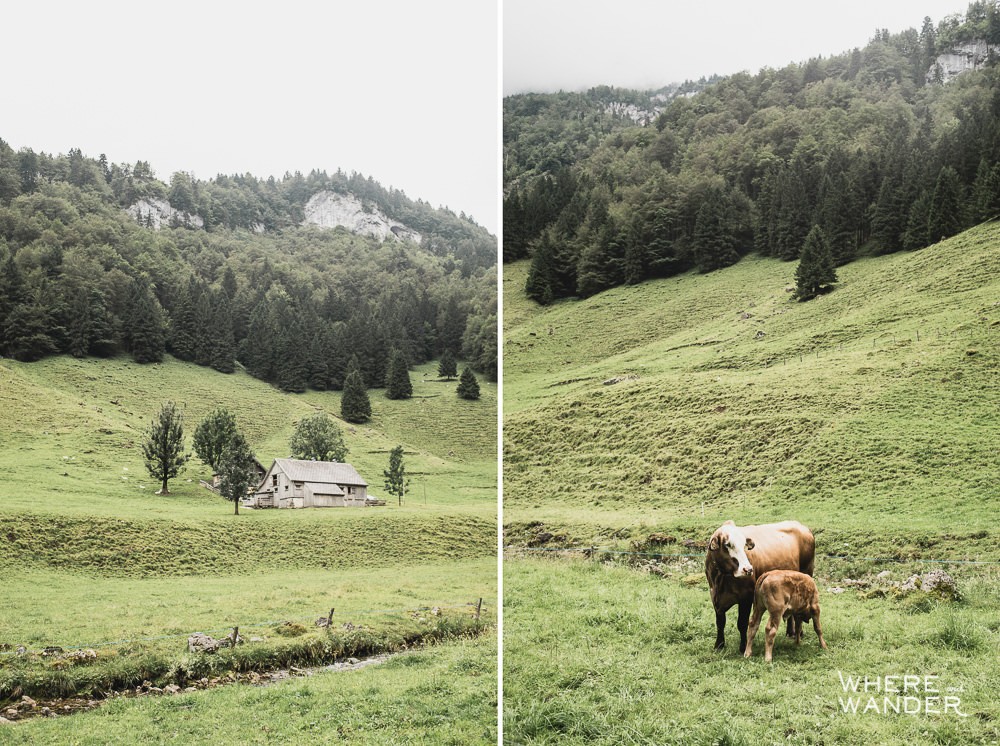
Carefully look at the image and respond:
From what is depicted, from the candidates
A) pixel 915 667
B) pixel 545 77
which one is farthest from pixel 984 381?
pixel 545 77

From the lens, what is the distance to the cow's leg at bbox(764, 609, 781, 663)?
11.6 ft

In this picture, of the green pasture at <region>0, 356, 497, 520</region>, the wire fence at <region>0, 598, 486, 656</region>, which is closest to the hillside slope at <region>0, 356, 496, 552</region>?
the green pasture at <region>0, 356, 497, 520</region>

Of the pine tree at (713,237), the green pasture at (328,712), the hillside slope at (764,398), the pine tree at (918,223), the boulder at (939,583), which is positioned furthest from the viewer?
the pine tree at (713,237)

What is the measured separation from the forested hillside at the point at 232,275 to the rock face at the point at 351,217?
0.05 metres

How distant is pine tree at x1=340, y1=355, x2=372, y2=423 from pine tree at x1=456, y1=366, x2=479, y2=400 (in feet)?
2.28

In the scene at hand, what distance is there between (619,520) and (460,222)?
2.65m

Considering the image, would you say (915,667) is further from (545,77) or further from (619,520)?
(545,77)

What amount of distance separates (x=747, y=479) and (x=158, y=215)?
13.3 ft

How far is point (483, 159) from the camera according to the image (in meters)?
5.98

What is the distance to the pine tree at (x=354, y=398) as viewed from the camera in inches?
213

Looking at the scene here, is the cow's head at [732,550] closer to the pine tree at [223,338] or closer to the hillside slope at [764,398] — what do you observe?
the hillside slope at [764,398]

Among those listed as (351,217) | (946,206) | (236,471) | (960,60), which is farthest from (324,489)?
(960,60)

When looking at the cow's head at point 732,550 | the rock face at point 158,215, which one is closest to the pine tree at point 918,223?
the cow's head at point 732,550

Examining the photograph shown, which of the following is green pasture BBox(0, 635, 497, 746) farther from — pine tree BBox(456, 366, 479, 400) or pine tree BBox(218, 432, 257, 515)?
pine tree BBox(456, 366, 479, 400)
